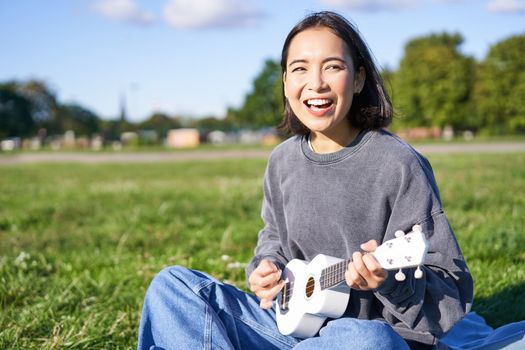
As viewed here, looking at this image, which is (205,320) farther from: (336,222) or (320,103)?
(320,103)

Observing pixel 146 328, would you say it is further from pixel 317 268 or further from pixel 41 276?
pixel 41 276

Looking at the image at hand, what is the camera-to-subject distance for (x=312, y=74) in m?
2.56

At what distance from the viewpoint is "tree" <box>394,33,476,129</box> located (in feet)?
171

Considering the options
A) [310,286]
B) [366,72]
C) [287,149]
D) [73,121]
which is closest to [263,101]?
[73,121]

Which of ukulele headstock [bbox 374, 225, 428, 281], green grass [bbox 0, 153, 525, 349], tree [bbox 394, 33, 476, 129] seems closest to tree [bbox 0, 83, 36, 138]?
tree [bbox 394, 33, 476, 129]

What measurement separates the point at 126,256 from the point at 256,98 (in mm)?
59588

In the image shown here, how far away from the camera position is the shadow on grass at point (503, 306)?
11.6 ft

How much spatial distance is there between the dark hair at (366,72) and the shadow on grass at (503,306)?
156cm

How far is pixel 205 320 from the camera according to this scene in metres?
2.52

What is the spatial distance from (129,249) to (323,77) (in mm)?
3595

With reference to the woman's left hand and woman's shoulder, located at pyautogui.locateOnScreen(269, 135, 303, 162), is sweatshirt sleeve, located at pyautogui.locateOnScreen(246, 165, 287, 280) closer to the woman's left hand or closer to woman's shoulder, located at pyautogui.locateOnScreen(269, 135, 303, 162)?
woman's shoulder, located at pyautogui.locateOnScreen(269, 135, 303, 162)

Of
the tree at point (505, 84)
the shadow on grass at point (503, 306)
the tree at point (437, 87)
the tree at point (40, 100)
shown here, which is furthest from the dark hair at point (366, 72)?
the tree at point (40, 100)

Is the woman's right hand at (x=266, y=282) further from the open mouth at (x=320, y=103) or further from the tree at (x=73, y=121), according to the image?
the tree at (x=73, y=121)

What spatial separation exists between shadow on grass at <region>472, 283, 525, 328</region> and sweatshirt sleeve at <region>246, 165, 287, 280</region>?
1.45 meters
